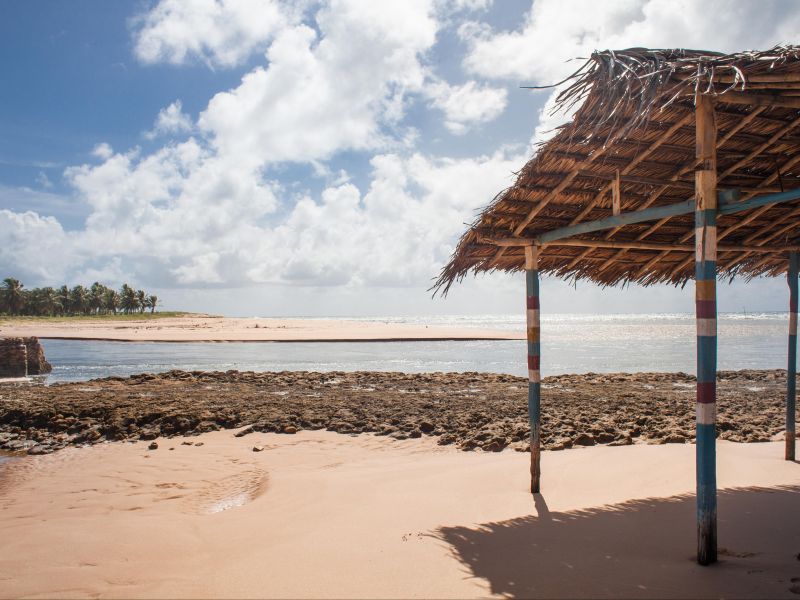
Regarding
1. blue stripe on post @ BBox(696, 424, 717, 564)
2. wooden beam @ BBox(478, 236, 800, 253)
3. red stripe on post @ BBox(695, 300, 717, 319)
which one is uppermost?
wooden beam @ BBox(478, 236, 800, 253)

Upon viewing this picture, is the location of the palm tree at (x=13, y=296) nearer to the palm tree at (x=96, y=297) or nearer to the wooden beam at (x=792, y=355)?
the palm tree at (x=96, y=297)

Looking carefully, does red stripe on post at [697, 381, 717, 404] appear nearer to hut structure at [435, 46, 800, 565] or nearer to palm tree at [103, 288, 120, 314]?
hut structure at [435, 46, 800, 565]

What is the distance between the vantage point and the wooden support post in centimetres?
375

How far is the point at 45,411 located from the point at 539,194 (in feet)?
36.1

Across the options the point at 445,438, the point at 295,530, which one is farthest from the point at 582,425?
the point at 295,530

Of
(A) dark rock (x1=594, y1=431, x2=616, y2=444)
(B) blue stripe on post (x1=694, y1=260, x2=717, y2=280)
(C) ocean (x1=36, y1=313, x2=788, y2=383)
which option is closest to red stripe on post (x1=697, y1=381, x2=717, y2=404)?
(B) blue stripe on post (x1=694, y1=260, x2=717, y2=280)

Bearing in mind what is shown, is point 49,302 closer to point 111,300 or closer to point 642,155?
point 111,300

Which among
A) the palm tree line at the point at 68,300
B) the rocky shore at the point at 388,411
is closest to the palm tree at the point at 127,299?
the palm tree line at the point at 68,300

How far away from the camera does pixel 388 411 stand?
11.8 meters

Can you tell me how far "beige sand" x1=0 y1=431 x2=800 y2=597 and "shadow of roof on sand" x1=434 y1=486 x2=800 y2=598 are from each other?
2cm

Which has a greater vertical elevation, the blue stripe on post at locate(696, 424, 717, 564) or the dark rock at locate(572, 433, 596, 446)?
the blue stripe on post at locate(696, 424, 717, 564)

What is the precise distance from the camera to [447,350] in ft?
108

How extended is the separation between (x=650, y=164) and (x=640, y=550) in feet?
11.8

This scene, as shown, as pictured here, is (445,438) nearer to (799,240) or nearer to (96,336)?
(799,240)
